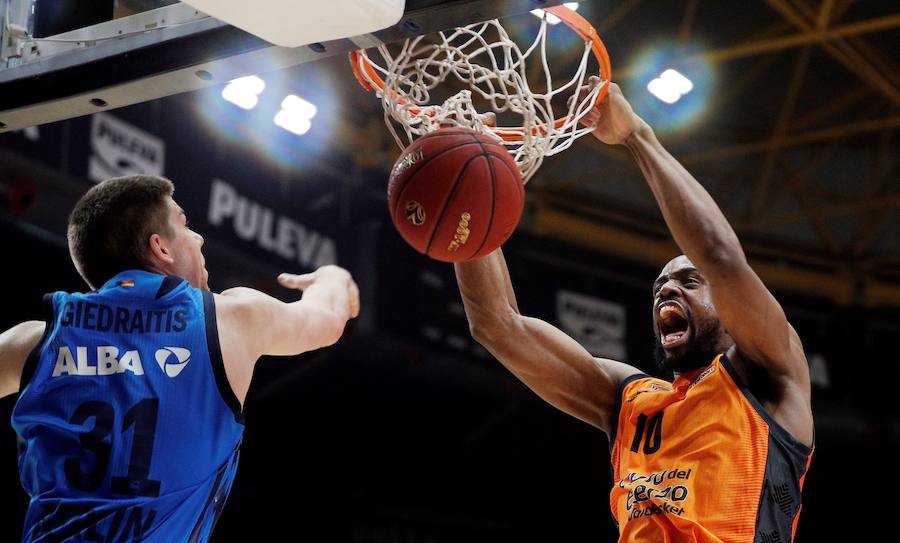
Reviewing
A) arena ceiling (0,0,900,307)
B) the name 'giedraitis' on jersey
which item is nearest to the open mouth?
the name 'giedraitis' on jersey

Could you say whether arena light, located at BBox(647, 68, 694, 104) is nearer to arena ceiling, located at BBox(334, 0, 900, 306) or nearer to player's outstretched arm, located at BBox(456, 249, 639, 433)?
arena ceiling, located at BBox(334, 0, 900, 306)

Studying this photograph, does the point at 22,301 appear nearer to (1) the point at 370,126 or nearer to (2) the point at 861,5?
(1) the point at 370,126

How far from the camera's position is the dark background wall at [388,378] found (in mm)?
7480

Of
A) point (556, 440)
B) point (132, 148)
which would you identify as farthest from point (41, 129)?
point (556, 440)

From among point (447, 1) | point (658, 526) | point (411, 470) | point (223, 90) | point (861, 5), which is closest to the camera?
point (447, 1)

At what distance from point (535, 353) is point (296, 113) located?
16.1 feet

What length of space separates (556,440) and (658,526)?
791 centimetres

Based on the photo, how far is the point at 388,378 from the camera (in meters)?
9.47

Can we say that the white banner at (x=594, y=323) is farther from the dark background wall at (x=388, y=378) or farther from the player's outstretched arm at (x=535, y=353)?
the player's outstretched arm at (x=535, y=353)

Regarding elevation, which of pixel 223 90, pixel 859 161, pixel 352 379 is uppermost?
pixel 859 161

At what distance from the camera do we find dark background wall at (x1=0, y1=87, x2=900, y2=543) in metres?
7.48

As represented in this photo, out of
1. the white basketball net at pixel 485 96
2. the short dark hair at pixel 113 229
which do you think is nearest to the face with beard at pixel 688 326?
the white basketball net at pixel 485 96

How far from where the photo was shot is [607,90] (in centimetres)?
316

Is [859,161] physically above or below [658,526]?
above
